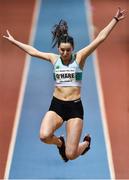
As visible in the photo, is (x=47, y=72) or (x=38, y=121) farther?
(x=47, y=72)

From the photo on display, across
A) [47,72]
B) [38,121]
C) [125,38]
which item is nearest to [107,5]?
[125,38]

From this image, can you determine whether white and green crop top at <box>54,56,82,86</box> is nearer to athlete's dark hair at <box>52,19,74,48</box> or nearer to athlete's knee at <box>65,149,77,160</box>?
athlete's dark hair at <box>52,19,74,48</box>

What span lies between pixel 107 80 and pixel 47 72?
124 centimetres

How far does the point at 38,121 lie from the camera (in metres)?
8.91

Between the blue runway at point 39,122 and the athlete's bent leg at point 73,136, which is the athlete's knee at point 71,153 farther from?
the blue runway at point 39,122

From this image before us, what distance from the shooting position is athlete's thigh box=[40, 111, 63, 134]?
600cm

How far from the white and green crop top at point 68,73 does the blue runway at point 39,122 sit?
1563mm

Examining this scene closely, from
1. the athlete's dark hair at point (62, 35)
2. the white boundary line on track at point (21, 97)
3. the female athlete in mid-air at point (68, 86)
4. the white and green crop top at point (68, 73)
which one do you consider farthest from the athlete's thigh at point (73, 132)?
the white boundary line on track at point (21, 97)

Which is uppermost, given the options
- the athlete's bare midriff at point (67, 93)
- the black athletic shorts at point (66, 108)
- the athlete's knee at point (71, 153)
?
the athlete's bare midriff at point (67, 93)

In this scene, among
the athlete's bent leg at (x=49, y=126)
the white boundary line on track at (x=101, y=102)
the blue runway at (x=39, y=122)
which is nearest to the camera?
the athlete's bent leg at (x=49, y=126)

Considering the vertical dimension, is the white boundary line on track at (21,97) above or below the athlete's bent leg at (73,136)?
above

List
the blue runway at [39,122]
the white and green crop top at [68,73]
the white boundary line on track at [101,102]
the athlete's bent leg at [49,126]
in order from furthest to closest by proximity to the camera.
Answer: the white boundary line on track at [101,102] → the blue runway at [39,122] → the white and green crop top at [68,73] → the athlete's bent leg at [49,126]

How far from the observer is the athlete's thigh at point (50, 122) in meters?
6.00

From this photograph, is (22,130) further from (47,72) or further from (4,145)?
(47,72)
